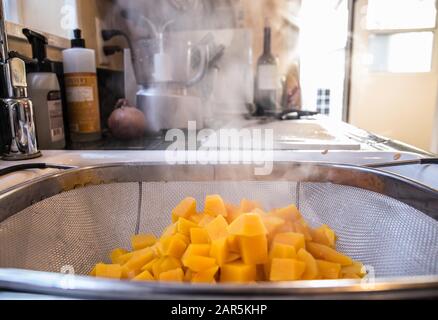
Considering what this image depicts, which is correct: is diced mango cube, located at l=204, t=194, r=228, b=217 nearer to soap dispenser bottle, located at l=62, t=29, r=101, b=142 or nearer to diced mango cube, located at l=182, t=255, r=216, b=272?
diced mango cube, located at l=182, t=255, r=216, b=272

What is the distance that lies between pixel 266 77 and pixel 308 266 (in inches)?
62.9

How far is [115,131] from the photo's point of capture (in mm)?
960

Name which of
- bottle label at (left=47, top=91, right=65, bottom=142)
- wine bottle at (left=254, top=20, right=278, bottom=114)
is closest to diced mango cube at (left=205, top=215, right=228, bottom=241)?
bottle label at (left=47, top=91, right=65, bottom=142)

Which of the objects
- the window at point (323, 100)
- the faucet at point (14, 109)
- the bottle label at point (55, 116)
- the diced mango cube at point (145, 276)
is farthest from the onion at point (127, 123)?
the window at point (323, 100)

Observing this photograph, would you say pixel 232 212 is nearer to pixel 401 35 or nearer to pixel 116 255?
pixel 116 255

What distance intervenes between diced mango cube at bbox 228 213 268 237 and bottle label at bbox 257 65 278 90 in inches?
62.2

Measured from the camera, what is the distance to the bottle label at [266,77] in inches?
72.4

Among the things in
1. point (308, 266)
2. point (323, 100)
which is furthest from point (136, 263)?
point (323, 100)

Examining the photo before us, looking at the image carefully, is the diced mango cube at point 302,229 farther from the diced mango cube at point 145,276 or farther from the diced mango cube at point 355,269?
the diced mango cube at point 145,276

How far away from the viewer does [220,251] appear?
378mm

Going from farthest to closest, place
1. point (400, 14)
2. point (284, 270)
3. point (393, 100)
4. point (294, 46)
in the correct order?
1. point (393, 100)
2. point (400, 14)
3. point (294, 46)
4. point (284, 270)

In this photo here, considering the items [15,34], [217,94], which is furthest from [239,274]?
[217,94]

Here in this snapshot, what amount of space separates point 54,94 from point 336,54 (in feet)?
11.0

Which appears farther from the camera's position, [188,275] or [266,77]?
[266,77]
